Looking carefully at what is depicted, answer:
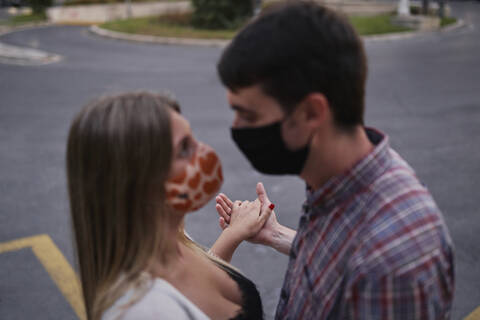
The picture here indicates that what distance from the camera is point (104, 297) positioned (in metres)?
1.75

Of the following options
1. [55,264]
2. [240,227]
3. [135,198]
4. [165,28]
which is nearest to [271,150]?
[135,198]

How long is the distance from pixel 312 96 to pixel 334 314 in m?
0.76

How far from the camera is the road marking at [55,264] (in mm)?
3954

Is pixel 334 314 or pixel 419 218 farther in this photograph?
pixel 334 314

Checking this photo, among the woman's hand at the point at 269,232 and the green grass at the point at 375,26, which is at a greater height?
the woman's hand at the point at 269,232

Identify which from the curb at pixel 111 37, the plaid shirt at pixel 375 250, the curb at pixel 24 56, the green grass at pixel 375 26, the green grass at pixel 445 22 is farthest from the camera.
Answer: the green grass at pixel 445 22

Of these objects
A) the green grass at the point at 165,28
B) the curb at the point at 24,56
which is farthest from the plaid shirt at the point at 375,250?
the green grass at the point at 165,28

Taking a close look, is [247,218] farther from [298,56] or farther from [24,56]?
[24,56]

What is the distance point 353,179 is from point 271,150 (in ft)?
1.06

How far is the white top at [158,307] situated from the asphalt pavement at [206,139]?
0.84 meters

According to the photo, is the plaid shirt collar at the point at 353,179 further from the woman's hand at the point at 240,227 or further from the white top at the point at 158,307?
the woman's hand at the point at 240,227

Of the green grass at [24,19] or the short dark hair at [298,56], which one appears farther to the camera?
the green grass at [24,19]

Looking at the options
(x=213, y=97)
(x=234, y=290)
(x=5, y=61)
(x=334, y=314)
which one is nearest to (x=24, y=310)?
(x=234, y=290)

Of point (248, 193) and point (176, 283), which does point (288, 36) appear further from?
point (248, 193)
